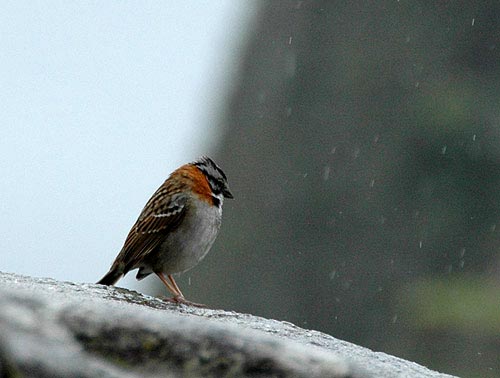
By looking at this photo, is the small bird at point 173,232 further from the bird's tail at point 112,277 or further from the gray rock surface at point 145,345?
the gray rock surface at point 145,345

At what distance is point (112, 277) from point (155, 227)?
1.44ft

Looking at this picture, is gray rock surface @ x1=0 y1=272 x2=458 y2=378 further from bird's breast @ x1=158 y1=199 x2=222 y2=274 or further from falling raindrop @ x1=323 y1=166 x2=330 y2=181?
falling raindrop @ x1=323 y1=166 x2=330 y2=181

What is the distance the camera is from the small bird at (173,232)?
710 centimetres

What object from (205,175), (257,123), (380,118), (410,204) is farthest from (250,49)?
(205,175)

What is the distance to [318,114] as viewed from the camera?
2545 cm

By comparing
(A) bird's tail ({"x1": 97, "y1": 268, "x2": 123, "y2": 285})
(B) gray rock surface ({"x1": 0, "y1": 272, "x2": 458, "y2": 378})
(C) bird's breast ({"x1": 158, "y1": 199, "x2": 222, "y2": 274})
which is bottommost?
(A) bird's tail ({"x1": 97, "y1": 268, "x2": 123, "y2": 285})

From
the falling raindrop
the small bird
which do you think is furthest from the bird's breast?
the falling raindrop

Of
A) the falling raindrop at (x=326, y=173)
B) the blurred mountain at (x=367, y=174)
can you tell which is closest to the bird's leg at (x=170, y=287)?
the blurred mountain at (x=367, y=174)

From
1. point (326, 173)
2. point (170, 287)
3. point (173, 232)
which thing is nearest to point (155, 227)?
point (173, 232)

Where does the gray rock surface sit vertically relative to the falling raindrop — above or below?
above

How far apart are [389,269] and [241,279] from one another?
3223 mm

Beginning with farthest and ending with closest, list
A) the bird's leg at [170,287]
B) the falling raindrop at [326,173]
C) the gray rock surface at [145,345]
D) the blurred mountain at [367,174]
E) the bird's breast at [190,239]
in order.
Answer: the falling raindrop at [326,173] < the blurred mountain at [367,174] < the bird's breast at [190,239] < the bird's leg at [170,287] < the gray rock surface at [145,345]

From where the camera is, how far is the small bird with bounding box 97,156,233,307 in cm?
710

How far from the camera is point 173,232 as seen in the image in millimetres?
7094
